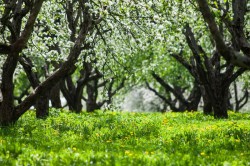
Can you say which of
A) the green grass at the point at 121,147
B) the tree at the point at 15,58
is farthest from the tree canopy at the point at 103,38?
the green grass at the point at 121,147

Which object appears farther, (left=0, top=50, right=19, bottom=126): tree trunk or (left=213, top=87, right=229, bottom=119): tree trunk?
(left=213, top=87, right=229, bottom=119): tree trunk

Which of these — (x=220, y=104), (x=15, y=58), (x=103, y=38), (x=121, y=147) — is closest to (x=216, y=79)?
(x=220, y=104)

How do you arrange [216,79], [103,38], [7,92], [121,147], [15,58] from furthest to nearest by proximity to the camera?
[216,79]
[103,38]
[7,92]
[15,58]
[121,147]

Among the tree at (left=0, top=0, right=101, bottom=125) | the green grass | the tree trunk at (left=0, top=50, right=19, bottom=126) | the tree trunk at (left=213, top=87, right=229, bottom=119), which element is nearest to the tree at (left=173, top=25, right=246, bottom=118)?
the tree trunk at (left=213, top=87, right=229, bottom=119)

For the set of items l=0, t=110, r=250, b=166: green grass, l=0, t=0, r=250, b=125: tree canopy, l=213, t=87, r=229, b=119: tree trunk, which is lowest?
l=0, t=110, r=250, b=166: green grass

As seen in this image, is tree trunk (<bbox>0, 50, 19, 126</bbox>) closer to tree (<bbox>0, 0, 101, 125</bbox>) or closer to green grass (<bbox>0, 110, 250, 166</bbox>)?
tree (<bbox>0, 0, 101, 125</bbox>)

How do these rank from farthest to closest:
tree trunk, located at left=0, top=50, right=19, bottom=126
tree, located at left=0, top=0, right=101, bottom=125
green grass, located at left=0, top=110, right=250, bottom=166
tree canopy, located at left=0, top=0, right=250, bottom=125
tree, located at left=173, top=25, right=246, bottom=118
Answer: tree, located at left=173, top=25, right=246, bottom=118 < tree trunk, located at left=0, top=50, right=19, bottom=126 < tree, located at left=0, top=0, right=101, bottom=125 < tree canopy, located at left=0, top=0, right=250, bottom=125 < green grass, located at left=0, top=110, right=250, bottom=166

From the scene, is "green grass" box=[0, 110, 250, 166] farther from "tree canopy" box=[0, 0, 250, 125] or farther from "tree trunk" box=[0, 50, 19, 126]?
"tree canopy" box=[0, 0, 250, 125]

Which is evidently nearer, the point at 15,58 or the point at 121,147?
the point at 121,147

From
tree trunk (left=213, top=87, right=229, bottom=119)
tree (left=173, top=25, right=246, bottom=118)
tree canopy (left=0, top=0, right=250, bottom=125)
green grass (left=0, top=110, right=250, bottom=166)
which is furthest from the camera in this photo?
tree (left=173, top=25, right=246, bottom=118)

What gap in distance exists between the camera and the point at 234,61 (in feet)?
30.3

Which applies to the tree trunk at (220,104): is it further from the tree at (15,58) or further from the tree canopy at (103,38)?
the tree at (15,58)

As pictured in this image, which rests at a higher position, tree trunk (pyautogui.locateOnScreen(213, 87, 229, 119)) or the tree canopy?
the tree canopy

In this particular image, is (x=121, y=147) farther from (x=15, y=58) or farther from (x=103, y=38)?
(x=15, y=58)
